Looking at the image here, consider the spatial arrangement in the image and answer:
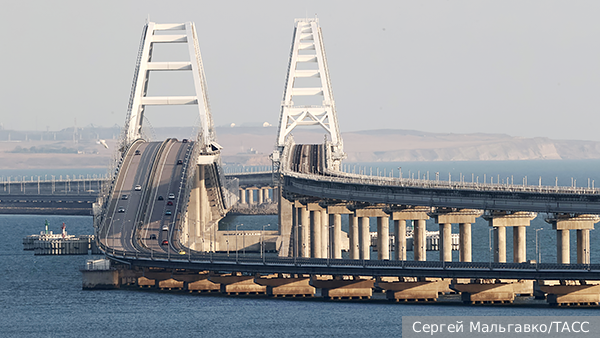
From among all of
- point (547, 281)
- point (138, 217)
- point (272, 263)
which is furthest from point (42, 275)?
point (547, 281)

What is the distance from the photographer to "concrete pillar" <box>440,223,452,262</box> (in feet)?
434

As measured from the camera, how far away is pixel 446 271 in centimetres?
12081

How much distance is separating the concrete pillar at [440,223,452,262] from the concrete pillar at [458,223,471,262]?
1.33 m

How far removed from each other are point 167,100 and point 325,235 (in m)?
41.6

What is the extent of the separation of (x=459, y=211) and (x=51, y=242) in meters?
78.7

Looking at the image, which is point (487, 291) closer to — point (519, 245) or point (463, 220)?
point (519, 245)

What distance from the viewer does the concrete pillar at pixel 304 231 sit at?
174750 mm

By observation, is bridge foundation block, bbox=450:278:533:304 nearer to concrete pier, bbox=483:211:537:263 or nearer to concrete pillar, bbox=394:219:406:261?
concrete pier, bbox=483:211:537:263

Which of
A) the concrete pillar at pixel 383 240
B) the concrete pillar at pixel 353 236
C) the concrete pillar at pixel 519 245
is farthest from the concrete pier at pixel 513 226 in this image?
the concrete pillar at pixel 353 236

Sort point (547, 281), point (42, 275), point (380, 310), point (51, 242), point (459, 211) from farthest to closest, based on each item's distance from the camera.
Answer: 1. point (51, 242)
2. point (42, 275)
3. point (459, 211)
4. point (547, 281)
5. point (380, 310)

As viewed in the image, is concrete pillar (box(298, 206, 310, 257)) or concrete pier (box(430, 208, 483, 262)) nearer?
concrete pier (box(430, 208, 483, 262))

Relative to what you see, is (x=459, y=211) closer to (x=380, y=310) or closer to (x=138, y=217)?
(x=380, y=310)

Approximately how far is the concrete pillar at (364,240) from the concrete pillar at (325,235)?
12966 millimetres

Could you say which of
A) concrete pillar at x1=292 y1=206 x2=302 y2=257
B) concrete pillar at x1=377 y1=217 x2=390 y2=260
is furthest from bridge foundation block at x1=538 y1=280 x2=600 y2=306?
concrete pillar at x1=292 y1=206 x2=302 y2=257
